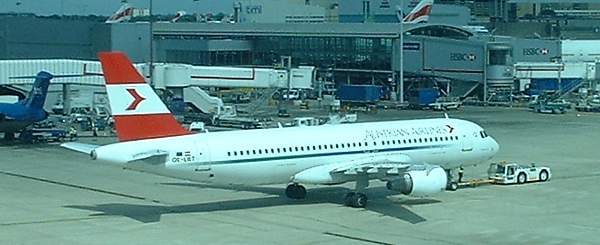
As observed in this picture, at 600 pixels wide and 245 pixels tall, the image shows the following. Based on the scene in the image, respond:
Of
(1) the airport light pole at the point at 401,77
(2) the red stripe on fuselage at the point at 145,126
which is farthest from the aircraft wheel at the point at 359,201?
(1) the airport light pole at the point at 401,77

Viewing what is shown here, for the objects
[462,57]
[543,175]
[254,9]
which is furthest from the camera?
[254,9]

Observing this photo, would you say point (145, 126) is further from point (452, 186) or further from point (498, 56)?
point (498, 56)

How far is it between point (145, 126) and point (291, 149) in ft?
20.0

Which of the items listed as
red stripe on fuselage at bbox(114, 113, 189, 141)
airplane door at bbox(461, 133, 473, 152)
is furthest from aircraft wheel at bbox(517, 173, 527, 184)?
red stripe on fuselage at bbox(114, 113, 189, 141)

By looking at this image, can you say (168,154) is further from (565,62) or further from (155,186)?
(565,62)

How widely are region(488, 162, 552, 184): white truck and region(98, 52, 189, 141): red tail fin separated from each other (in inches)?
700

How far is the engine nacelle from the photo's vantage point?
131 ft

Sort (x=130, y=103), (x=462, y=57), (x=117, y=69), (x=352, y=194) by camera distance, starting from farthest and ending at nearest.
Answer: (x=462, y=57)
(x=352, y=194)
(x=130, y=103)
(x=117, y=69)

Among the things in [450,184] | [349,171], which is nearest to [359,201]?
[349,171]

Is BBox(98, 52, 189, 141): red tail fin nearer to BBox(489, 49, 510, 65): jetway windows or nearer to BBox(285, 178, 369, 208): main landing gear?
BBox(285, 178, 369, 208): main landing gear

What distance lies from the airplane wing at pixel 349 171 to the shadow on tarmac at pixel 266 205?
4.06ft

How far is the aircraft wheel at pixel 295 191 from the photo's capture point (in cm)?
4362

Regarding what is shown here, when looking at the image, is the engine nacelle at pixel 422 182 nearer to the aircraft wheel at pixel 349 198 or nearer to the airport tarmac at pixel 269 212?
the airport tarmac at pixel 269 212

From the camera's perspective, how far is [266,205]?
139 ft
